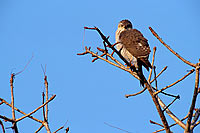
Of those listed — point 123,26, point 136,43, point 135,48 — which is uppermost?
point 123,26

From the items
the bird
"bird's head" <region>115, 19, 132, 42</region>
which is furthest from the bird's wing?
"bird's head" <region>115, 19, 132, 42</region>

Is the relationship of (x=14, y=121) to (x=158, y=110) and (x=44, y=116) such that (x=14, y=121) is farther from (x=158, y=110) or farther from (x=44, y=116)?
(x=158, y=110)

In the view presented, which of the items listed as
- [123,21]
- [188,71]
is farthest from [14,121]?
[123,21]

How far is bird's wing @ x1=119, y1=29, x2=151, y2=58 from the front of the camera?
17.1 feet

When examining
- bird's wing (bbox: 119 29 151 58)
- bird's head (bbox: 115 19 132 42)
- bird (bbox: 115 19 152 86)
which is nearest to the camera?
bird (bbox: 115 19 152 86)

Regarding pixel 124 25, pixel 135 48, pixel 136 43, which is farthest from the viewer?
pixel 124 25

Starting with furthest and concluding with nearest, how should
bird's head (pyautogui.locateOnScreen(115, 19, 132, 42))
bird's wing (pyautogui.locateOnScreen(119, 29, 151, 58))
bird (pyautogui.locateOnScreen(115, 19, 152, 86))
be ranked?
bird's head (pyautogui.locateOnScreen(115, 19, 132, 42))
bird's wing (pyautogui.locateOnScreen(119, 29, 151, 58))
bird (pyautogui.locateOnScreen(115, 19, 152, 86))

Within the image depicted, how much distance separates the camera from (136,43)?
558 cm

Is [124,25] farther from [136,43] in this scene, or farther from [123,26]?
[136,43]

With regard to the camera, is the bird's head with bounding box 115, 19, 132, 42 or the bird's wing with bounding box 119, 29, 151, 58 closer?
the bird's wing with bounding box 119, 29, 151, 58

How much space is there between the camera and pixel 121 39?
5879 mm

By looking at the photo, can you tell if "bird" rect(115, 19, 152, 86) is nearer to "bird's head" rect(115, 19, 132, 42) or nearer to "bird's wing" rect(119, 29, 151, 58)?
"bird's wing" rect(119, 29, 151, 58)

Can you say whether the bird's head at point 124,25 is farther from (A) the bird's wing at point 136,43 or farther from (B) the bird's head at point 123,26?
(A) the bird's wing at point 136,43

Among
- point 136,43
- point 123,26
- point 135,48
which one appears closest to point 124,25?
point 123,26
